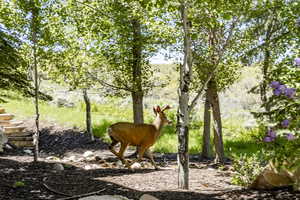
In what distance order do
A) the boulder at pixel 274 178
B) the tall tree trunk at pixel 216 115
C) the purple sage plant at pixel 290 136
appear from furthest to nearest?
the tall tree trunk at pixel 216 115 < the boulder at pixel 274 178 < the purple sage plant at pixel 290 136

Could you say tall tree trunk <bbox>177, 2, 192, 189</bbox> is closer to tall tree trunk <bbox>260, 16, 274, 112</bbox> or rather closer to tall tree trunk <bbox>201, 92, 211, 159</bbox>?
tall tree trunk <bbox>260, 16, 274, 112</bbox>

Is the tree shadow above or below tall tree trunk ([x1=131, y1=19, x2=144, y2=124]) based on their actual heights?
below

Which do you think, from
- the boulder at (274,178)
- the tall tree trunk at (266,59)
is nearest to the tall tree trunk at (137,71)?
the tall tree trunk at (266,59)

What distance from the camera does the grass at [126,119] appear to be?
1674cm

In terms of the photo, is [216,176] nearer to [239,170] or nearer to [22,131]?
[239,170]

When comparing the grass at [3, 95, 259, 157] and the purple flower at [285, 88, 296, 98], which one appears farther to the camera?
the grass at [3, 95, 259, 157]

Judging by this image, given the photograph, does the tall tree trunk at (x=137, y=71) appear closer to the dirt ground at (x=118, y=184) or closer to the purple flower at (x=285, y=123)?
the dirt ground at (x=118, y=184)

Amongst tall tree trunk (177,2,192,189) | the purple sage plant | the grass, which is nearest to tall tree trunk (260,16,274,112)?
the grass

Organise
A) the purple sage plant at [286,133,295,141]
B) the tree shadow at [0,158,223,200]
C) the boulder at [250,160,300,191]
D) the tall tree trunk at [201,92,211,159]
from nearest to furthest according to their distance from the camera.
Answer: the purple sage plant at [286,133,295,141], the tree shadow at [0,158,223,200], the boulder at [250,160,300,191], the tall tree trunk at [201,92,211,159]

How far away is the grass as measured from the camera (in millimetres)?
16742

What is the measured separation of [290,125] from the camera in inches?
155

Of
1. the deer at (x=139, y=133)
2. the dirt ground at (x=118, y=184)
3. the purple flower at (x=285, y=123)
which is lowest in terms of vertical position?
the dirt ground at (x=118, y=184)

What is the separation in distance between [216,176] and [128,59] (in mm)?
5209

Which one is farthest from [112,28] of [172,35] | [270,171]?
[270,171]
